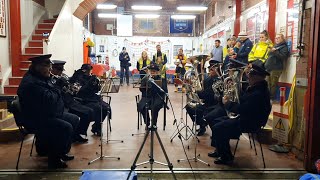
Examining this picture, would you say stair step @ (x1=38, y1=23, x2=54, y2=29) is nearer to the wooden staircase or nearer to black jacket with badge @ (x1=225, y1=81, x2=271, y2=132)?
the wooden staircase

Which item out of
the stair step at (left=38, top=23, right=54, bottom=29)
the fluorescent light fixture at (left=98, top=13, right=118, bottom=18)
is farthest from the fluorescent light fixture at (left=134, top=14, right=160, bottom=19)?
the stair step at (left=38, top=23, right=54, bottom=29)

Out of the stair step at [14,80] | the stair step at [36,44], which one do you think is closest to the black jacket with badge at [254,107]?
the stair step at [14,80]

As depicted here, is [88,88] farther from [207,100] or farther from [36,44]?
[36,44]

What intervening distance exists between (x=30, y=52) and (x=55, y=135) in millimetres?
5786

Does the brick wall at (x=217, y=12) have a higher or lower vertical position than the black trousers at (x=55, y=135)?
higher

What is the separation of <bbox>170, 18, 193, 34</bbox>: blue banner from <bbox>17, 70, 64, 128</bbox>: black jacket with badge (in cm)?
1499

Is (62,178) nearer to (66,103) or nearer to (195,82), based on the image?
(66,103)

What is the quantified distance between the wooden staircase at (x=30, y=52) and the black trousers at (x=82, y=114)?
3.26m

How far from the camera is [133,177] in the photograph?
304 cm

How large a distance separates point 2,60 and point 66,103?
3.55 metres

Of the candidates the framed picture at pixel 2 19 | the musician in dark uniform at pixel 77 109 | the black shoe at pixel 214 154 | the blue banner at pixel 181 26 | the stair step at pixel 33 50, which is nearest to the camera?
the black shoe at pixel 214 154

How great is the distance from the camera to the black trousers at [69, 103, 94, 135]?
16.6ft

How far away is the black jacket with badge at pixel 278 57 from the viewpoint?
22.0 ft

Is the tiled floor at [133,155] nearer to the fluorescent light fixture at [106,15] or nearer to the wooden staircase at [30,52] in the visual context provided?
the wooden staircase at [30,52]
